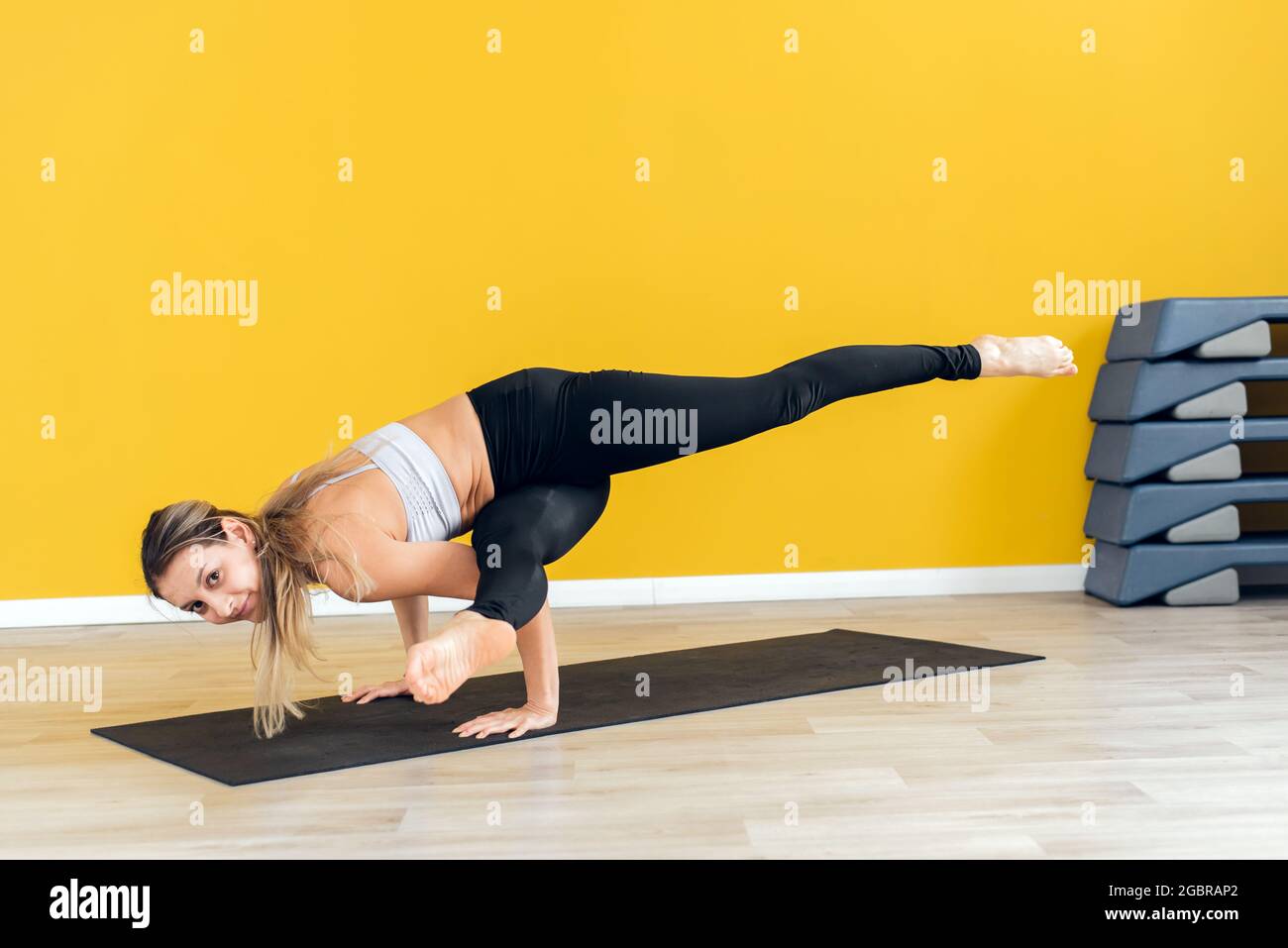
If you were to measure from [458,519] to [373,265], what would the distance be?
175cm

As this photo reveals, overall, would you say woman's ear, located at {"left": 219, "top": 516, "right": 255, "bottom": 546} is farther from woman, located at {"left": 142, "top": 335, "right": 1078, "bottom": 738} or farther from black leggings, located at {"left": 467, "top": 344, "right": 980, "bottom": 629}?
black leggings, located at {"left": 467, "top": 344, "right": 980, "bottom": 629}

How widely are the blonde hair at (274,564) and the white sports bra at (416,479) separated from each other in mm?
116

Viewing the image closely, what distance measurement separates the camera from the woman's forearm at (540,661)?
2.24 metres

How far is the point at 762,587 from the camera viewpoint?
3.90 m

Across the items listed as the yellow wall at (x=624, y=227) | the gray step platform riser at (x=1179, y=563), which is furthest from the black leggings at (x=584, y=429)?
the gray step platform riser at (x=1179, y=563)

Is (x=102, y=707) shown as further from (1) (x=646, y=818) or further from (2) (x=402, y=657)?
(1) (x=646, y=818)

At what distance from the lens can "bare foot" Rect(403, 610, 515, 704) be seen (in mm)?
1735

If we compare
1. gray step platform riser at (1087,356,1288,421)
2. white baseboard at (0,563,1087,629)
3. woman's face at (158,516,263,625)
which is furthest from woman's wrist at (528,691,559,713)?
gray step platform riser at (1087,356,1288,421)

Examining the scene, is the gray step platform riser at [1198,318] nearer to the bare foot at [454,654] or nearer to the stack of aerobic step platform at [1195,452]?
the stack of aerobic step platform at [1195,452]

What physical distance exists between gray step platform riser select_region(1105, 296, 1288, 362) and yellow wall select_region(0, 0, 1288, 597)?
44 centimetres

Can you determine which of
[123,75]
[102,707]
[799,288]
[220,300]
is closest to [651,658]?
[102,707]

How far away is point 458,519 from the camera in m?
2.32

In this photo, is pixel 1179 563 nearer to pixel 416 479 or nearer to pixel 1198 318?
pixel 1198 318

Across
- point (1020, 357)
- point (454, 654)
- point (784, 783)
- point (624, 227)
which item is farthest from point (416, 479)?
point (624, 227)
